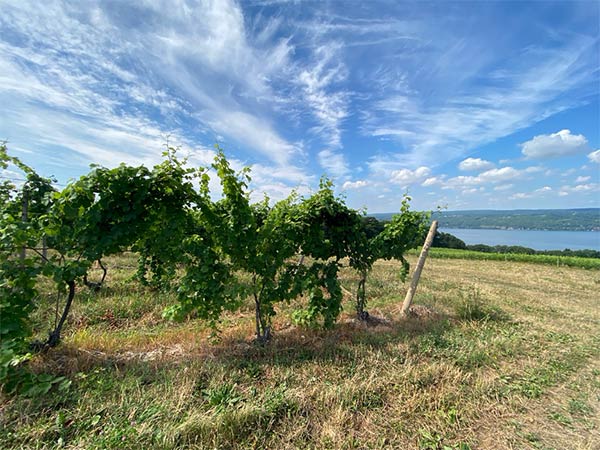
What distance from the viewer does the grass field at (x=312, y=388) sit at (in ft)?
6.94

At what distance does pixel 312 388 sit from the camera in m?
2.73

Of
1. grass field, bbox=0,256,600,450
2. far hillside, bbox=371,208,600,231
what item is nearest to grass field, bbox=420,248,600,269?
grass field, bbox=0,256,600,450

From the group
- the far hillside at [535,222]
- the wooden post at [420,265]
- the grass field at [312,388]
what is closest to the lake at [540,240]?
the far hillside at [535,222]

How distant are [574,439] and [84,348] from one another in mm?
5581

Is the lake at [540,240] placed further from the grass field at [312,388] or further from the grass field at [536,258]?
the grass field at [312,388]

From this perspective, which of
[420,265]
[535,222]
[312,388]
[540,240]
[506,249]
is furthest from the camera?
[535,222]

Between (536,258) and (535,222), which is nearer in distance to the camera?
(536,258)

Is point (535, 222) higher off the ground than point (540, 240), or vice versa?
point (535, 222)

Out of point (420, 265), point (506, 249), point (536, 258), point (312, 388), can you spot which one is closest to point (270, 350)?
point (312, 388)

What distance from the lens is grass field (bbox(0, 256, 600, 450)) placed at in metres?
2.12

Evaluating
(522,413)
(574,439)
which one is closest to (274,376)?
(522,413)

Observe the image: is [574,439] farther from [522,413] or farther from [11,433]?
[11,433]

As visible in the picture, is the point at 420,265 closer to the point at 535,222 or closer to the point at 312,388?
the point at 312,388

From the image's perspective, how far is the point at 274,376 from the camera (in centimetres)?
292
